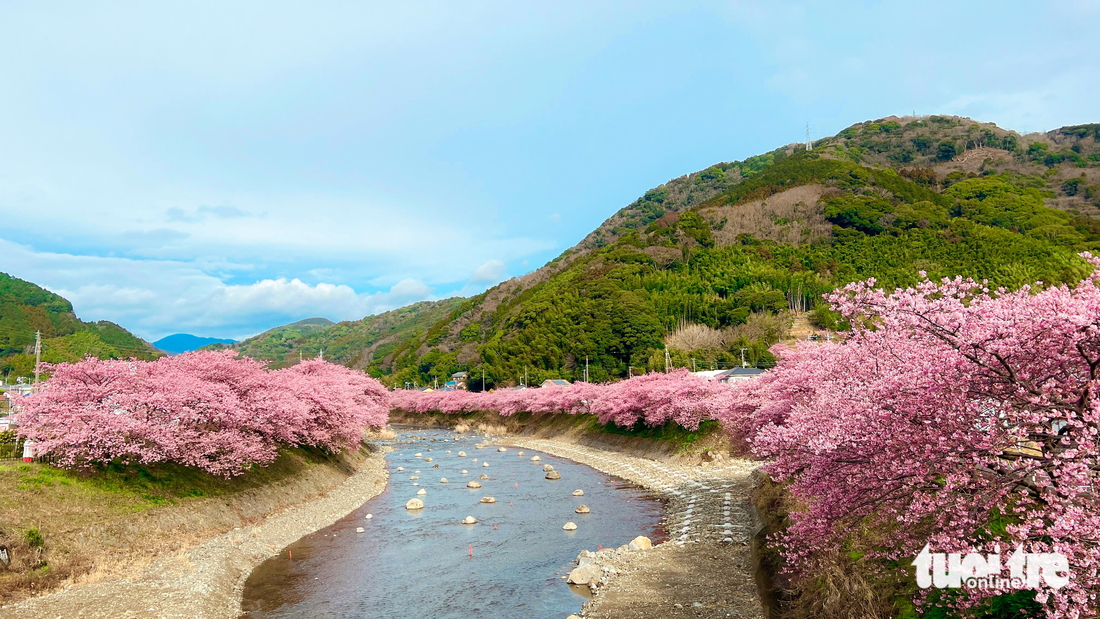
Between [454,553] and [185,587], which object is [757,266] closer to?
[454,553]

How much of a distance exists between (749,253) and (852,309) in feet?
461

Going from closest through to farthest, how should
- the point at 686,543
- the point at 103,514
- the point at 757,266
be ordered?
1. the point at 103,514
2. the point at 686,543
3. the point at 757,266

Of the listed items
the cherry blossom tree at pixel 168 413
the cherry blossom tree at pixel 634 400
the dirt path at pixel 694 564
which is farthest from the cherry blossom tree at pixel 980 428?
the cherry blossom tree at pixel 168 413

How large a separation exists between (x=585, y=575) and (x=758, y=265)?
416ft

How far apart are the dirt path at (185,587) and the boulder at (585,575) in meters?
9.24

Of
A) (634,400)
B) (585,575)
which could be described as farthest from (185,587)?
(634,400)

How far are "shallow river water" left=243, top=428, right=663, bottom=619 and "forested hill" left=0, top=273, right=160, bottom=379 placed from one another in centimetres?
9125

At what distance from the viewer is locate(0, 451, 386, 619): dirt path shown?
14.0 m

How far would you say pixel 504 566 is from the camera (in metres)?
19.9

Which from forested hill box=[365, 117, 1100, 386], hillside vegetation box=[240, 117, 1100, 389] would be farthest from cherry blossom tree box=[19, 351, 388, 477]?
hillside vegetation box=[240, 117, 1100, 389]

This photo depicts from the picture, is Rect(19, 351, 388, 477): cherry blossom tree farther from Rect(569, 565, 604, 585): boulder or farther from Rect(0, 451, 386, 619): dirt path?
Rect(569, 565, 604, 585): boulder

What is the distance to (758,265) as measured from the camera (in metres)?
134

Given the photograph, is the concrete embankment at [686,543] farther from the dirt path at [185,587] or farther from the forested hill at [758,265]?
the forested hill at [758,265]

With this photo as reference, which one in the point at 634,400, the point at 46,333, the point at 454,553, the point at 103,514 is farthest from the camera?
the point at 46,333
